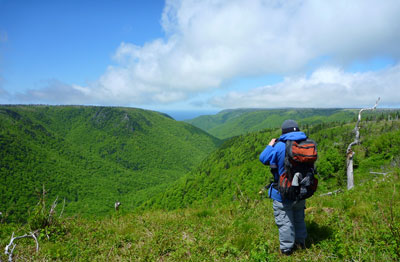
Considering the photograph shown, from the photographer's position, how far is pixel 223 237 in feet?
16.8

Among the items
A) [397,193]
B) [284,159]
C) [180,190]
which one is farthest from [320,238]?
[180,190]

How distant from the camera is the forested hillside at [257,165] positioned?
19.5m

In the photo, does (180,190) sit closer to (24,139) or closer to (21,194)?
(21,194)

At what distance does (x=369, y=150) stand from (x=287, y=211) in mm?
31823

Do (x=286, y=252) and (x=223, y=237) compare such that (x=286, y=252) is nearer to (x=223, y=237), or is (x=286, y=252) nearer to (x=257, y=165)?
(x=223, y=237)

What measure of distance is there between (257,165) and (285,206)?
81.7 m

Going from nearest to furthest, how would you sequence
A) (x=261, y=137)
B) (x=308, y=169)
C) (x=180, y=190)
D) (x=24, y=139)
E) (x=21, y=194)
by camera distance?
(x=308, y=169), (x=180, y=190), (x=21, y=194), (x=261, y=137), (x=24, y=139)

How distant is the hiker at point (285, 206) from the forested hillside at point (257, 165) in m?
2.17

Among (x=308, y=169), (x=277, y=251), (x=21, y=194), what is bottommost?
(x=21, y=194)

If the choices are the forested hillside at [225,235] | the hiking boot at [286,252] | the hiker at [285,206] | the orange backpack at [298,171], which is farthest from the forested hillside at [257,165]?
the orange backpack at [298,171]

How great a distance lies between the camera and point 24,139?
19112 centimetres

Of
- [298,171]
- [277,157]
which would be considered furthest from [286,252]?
[277,157]

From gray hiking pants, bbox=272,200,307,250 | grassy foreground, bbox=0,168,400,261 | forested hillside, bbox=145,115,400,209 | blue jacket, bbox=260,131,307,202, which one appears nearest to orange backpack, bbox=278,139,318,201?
blue jacket, bbox=260,131,307,202

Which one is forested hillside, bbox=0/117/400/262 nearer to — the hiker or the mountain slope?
the mountain slope
